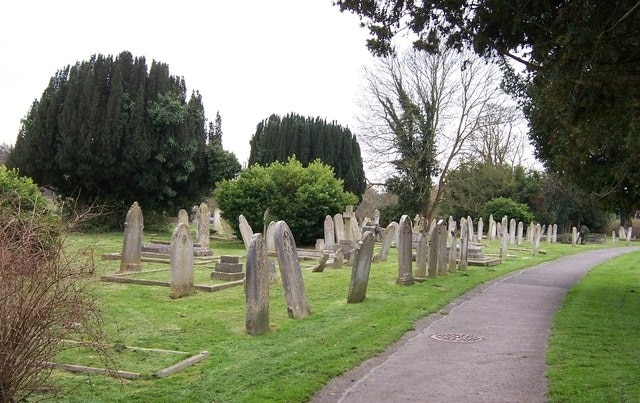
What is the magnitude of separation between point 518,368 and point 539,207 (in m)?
45.5

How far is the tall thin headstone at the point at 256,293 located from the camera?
30.1 feet

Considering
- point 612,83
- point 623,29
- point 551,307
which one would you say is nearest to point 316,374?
point 612,83

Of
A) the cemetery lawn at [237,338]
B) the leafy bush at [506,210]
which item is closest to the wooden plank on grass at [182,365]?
the cemetery lawn at [237,338]

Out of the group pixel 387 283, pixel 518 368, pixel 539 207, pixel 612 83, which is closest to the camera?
pixel 518 368

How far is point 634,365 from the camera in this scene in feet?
25.3

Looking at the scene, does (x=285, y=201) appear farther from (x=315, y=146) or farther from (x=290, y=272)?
(x=290, y=272)

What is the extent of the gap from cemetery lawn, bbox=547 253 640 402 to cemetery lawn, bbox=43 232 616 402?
225 cm

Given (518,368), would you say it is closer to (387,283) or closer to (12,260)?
(12,260)

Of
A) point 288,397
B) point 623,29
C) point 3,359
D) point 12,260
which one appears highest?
point 623,29

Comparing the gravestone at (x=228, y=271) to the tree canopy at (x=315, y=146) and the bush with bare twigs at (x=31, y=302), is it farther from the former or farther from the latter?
the tree canopy at (x=315, y=146)

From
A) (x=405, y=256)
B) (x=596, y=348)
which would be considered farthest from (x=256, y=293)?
(x=405, y=256)

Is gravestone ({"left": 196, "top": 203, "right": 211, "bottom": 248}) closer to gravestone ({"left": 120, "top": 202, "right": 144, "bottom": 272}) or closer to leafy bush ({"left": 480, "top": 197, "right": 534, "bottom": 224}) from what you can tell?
gravestone ({"left": 120, "top": 202, "right": 144, "bottom": 272})

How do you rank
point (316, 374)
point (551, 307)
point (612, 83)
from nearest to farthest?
point (316, 374)
point (612, 83)
point (551, 307)

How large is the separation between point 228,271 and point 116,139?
18.8 meters
